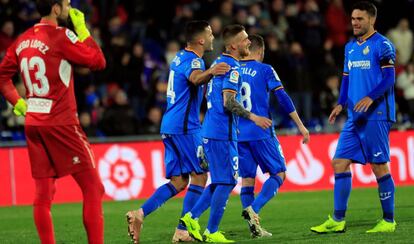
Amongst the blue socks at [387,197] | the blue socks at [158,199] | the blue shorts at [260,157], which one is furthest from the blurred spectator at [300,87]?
the blue socks at [158,199]

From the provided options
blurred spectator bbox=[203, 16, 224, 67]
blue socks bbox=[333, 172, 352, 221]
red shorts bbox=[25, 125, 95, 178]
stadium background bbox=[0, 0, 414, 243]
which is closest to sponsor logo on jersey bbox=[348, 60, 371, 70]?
blue socks bbox=[333, 172, 352, 221]

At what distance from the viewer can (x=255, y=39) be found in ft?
38.0

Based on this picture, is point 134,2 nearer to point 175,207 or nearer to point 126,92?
point 126,92

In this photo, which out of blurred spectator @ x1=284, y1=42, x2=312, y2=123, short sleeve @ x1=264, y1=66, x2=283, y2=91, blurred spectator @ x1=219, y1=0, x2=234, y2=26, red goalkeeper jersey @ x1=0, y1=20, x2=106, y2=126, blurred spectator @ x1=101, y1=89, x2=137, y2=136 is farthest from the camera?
blurred spectator @ x1=219, y1=0, x2=234, y2=26

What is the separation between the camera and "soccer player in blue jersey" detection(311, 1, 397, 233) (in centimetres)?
1056

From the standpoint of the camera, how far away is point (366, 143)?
10578 mm

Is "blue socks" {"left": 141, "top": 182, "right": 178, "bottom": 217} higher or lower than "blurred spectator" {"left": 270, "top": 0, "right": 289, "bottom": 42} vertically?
lower

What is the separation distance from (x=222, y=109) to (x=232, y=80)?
379 millimetres

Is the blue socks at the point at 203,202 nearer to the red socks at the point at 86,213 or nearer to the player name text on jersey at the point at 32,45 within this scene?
the red socks at the point at 86,213

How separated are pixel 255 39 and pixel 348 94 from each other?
1.41 metres

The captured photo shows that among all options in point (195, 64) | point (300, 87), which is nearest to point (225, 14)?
point (300, 87)

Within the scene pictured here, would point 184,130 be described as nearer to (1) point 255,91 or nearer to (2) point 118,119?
(1) point 255,91

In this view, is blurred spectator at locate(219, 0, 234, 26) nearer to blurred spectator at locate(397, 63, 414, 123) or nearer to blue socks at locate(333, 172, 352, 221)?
blurred spectator at locate(397, 63, 414, 123)

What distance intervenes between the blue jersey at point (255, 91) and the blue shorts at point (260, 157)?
0.27 feet
